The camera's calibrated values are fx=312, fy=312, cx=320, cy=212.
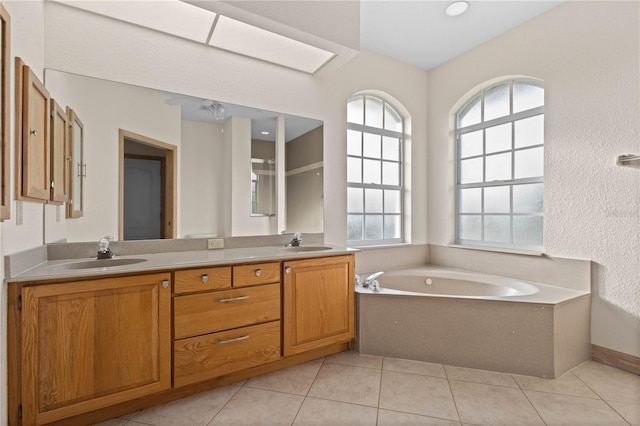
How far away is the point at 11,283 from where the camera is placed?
52.7 inches

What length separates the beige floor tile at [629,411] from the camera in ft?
5.30

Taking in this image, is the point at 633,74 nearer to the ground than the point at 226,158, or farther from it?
farther from it

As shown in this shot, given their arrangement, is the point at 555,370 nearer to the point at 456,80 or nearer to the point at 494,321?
the point at 494,321

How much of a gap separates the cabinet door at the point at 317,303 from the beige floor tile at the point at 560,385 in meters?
1.15

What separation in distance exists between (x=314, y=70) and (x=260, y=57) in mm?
490

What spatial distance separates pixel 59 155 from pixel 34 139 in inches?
11.7

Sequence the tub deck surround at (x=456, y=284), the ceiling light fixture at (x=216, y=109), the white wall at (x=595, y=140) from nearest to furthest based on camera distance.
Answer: the white wall at (x=595, y=140) < the ceiling light fixture at (x=216, y=109) < the tub deck surround at (x=456, y=284)

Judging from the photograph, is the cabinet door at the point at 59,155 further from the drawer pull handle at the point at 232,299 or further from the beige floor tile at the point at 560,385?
the beige floor tile at the point at 560,385

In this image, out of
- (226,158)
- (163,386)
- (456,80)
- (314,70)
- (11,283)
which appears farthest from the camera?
(456,80)

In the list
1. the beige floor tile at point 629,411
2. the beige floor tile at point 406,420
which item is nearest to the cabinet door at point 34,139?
the beige floor tile at point 406,420

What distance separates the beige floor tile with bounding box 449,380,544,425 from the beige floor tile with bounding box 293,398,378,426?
19.6 inches

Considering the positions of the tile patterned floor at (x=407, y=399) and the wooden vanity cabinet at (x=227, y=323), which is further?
the wooden vanity cabinet at (x=227, y=323)

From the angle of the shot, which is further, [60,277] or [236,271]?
[236,271]

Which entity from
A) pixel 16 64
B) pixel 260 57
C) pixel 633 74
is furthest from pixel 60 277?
pixel 633 74
